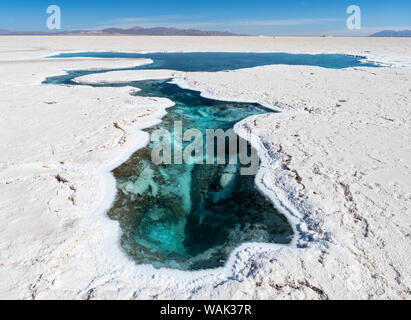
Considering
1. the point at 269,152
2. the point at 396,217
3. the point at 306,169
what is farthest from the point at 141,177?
the point at 396,217

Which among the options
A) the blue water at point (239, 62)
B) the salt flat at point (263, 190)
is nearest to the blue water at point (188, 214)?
the salt flat at point (263, 190)
